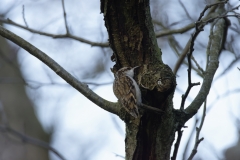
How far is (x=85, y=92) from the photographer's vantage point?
6.56 feet

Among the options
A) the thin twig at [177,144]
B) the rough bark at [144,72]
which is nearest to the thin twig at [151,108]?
the rough bark at [144,72]

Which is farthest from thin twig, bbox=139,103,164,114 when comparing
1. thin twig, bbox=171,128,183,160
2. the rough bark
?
thin twig, bbox=171,128,183,160

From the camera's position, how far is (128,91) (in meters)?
2.53

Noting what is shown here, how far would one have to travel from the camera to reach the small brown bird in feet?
6.31

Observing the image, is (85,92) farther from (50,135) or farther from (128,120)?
(50,135)

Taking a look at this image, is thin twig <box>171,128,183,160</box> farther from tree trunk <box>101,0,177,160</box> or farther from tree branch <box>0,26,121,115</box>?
tree branch <box>0,26,121,115</box>

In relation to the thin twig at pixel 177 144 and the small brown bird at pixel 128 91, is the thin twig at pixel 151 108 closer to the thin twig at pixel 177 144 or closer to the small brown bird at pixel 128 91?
the small brown bird at pixel 128 91

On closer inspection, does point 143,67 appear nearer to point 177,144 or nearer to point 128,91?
point 177,144

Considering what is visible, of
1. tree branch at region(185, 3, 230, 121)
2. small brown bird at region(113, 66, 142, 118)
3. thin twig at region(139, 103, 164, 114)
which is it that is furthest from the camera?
tree branch at region(185, 3, 230, 121)

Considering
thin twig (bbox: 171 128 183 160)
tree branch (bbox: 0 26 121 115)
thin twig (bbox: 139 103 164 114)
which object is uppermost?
tree branch (bbox: 0 26 121 115)

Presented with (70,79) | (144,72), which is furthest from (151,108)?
(70,79)

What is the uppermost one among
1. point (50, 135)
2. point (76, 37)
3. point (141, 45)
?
point (50, 135)

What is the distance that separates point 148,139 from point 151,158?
0.09 m

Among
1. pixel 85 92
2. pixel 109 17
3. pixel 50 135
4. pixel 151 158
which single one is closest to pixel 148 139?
pixel 151 158
